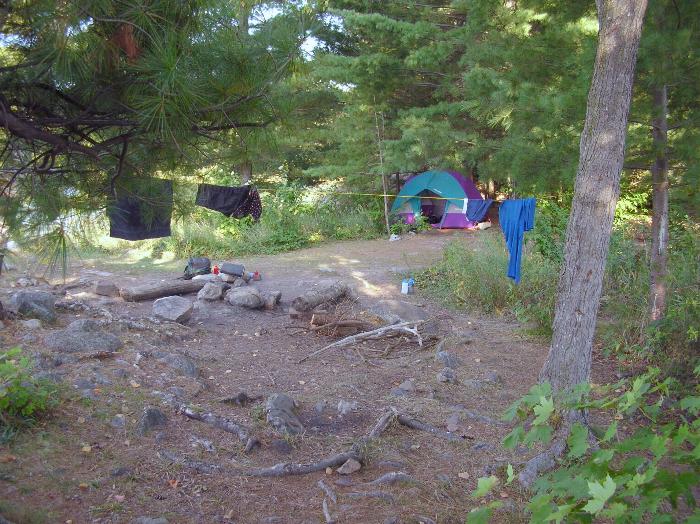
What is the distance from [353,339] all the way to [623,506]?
6040mm

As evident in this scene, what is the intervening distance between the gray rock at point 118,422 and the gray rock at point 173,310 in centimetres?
355

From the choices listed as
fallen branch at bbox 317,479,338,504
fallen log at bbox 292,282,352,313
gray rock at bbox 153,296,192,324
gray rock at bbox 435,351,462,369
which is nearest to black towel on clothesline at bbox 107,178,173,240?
fallen branch at bbox 317,479,338,504

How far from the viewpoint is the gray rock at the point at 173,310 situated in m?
7.82

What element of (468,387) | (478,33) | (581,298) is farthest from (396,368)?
(478,33)

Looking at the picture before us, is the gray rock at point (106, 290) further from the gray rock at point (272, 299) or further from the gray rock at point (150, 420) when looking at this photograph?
the gray rock at point (150, 420)

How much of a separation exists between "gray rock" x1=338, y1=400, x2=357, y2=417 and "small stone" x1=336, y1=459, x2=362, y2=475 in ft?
3.35

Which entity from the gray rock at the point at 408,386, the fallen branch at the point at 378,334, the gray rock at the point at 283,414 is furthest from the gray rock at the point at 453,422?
the fallen branch at the point at 378,334

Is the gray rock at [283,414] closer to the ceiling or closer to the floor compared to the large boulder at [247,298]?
closer to the floor

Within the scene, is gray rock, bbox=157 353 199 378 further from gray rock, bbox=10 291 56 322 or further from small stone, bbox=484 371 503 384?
small stone, bbox=484 371 503 384

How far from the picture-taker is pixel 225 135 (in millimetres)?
3627

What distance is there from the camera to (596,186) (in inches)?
170

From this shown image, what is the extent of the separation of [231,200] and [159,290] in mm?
2218

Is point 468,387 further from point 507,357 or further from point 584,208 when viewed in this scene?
point 584,208

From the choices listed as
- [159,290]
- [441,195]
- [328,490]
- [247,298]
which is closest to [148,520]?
[328,490]
